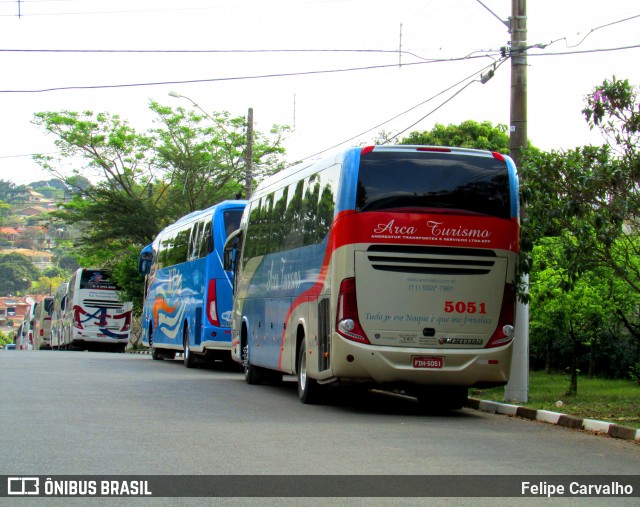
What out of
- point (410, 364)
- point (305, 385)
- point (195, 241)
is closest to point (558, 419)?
point (410, 364)

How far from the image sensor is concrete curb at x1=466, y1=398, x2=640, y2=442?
12045 millimetres

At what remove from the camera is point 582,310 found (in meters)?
16.7

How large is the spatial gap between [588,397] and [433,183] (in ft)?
18.1

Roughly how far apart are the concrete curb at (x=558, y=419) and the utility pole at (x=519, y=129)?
0.46 metres

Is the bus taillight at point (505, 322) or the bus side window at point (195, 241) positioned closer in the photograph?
the bus taillight at point (505, 322)

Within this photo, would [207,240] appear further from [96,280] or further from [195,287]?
[96,280]

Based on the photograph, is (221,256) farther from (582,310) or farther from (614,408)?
(614,408)

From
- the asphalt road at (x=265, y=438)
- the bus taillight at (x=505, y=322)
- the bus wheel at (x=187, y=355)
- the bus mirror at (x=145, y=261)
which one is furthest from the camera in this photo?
the bus mirror at (x=145, y=261)

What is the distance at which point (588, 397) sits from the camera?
1709cm

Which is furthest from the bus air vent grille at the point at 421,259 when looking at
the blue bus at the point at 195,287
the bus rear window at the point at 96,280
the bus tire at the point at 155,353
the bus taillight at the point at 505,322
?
the bus rear window at the point at 96,280

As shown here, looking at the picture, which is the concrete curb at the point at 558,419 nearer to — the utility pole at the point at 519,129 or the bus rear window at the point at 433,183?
the utility pole at the point at 519,129

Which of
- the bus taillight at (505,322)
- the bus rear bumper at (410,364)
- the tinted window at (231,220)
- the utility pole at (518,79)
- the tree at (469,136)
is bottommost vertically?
the bus rear bumper at (410,364)

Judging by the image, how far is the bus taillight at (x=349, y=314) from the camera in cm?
1370

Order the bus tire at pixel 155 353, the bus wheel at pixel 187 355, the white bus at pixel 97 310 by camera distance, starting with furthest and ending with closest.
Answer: the white bus at pixel 97 310 < the bus tire at pixel 155 353 < the bus wheel at pixel 187 355
